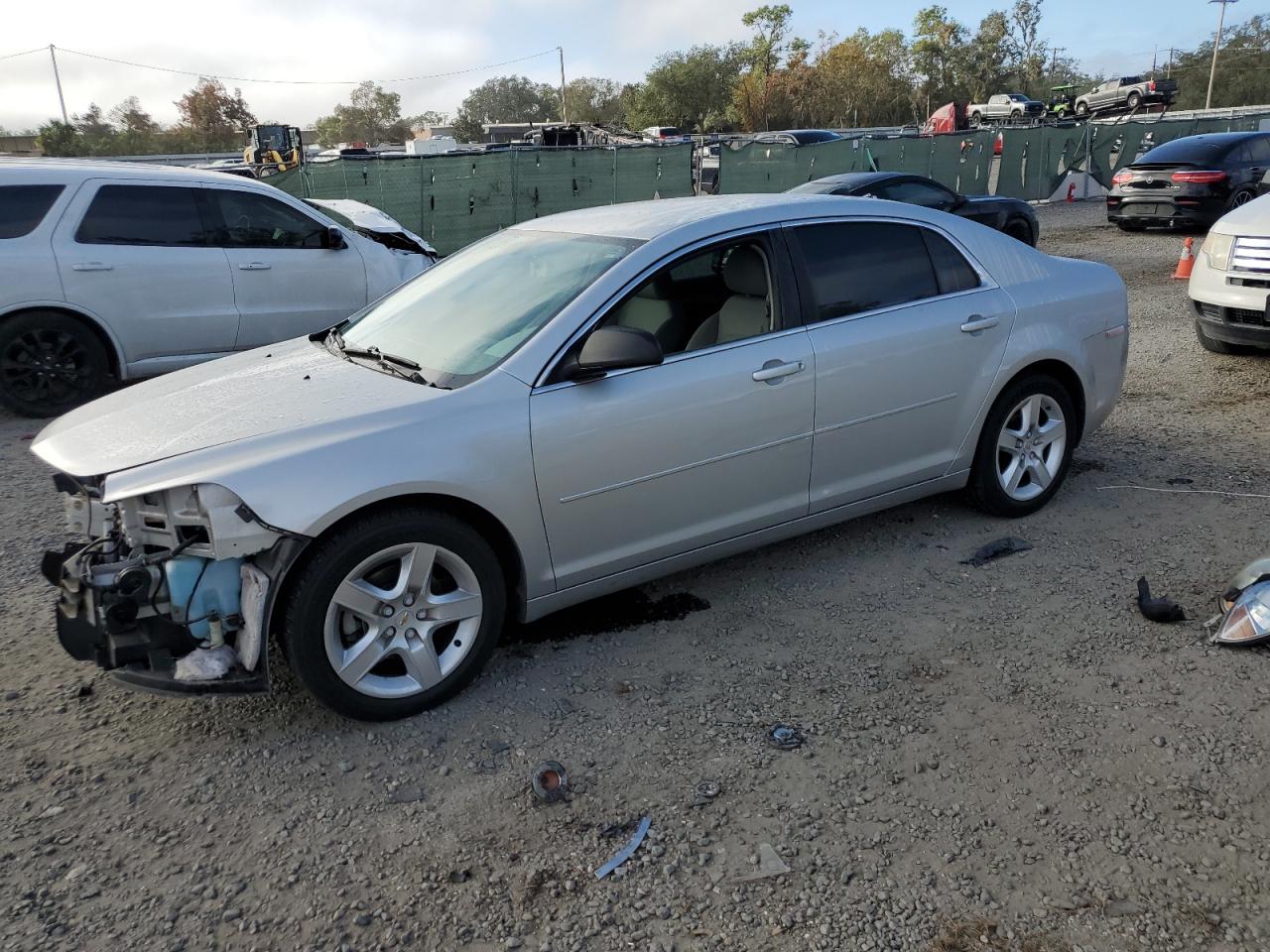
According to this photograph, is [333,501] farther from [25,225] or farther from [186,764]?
[25,225]

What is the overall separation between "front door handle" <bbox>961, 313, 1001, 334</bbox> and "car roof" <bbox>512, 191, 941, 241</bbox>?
0.53m

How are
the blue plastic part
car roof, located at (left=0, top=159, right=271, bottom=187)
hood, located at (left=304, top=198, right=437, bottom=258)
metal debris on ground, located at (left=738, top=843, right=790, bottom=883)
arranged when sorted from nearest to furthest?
metal debris on ground, located at (left=738, top=843, right=790, bottom=883) → the blue plastic part → car roof, located at (left=0, top=159, right=271, bottom=187) → hood, located at (left=304, top=198, right=437, bottom=258)

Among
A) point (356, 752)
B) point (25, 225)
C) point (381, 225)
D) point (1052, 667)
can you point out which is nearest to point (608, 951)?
point (356, 752)

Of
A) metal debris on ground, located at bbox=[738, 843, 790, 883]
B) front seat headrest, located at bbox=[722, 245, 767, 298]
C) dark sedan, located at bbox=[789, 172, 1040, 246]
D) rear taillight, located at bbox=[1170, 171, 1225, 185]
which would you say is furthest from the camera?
rear taillight, located at bbox=[1170, 171, 1225, 185]

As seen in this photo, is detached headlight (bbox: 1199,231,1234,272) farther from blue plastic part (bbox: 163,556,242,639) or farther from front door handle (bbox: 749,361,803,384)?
blue plastic part (bbox: 163,556,242,639)

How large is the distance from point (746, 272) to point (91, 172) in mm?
5742

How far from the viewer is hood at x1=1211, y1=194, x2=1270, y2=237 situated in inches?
285

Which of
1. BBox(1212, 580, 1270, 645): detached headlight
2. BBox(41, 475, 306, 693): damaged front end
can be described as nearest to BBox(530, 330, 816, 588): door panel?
BBox(41, 475, 306, 693): damaged front end

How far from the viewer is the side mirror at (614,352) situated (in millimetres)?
3418

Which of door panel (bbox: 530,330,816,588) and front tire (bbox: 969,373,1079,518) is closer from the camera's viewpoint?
door panel (bbox: 530,330,816,588)

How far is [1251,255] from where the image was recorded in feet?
23.7

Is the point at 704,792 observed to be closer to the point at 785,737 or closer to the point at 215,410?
the point at 785,737

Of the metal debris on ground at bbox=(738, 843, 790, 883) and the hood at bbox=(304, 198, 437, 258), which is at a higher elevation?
the hood at bbox=(304, 198, 437, 258)

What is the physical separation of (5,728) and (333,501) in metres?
1.47
